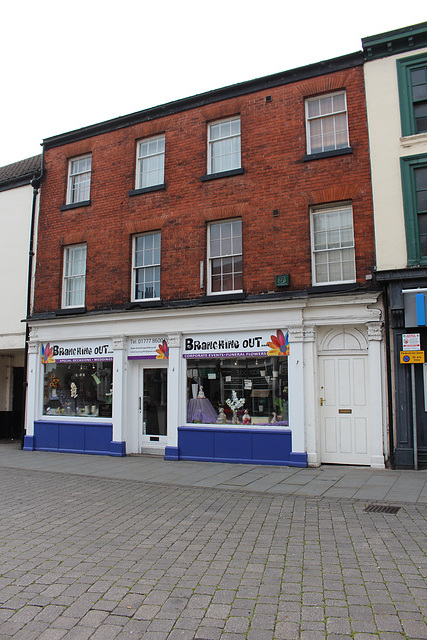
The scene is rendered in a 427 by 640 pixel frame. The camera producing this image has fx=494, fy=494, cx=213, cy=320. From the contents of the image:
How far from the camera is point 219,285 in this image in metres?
12.4

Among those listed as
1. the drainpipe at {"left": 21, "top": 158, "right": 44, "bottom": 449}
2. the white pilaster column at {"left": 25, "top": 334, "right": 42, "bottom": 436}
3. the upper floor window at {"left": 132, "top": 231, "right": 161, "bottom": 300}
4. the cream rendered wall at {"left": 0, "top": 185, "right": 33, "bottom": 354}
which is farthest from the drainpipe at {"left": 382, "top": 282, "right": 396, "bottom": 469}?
the cream rendered wall at {"left": 0, "top": 185, "right": 33, "bottom": 354}

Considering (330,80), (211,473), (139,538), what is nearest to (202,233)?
(330,80)

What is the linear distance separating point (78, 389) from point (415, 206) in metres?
10.0

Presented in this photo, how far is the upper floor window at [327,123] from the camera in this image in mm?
11633

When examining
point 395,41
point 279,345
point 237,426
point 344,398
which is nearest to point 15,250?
point 237,426

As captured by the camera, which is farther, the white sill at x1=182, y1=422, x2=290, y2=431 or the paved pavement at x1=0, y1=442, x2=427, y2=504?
the white sill at x1=182, y1=422, x2=290, y2=431

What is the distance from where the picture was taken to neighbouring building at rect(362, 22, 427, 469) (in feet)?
33.1

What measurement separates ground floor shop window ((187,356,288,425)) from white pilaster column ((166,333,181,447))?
254 millimetres

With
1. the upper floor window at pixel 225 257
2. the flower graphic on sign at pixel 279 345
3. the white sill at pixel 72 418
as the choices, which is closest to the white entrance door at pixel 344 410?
the flower graphic on sign at pixel 279 345

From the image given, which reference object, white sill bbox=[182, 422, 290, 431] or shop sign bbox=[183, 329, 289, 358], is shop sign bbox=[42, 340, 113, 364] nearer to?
shop sign bbox=[183, 329, 289, 358]

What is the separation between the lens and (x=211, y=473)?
10.4 metres

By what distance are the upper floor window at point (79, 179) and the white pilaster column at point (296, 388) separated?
7899 mm

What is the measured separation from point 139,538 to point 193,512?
1.36m

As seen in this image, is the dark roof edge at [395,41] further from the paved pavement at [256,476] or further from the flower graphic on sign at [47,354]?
the flower graphic on sign at [47,354]
